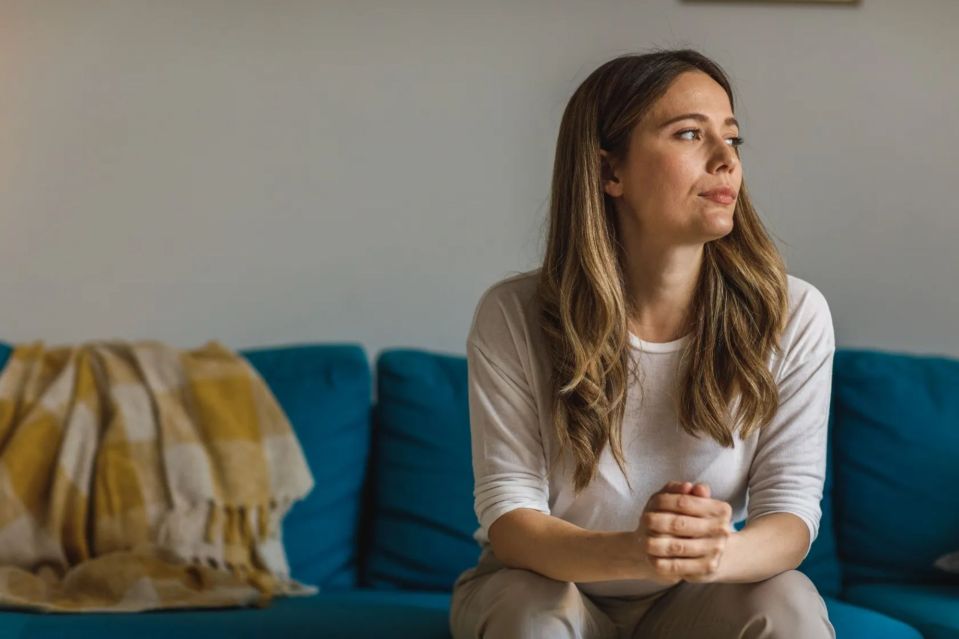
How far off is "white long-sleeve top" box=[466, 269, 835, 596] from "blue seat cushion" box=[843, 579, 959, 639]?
46 centimetres

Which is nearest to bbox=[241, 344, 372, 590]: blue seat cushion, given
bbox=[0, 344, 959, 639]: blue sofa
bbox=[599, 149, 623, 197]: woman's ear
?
bbox=[0, 344, 959, 639]: blue sofa

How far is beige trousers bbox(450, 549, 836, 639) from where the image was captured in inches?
62.6

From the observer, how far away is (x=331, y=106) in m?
2.75

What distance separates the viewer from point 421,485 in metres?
2.41

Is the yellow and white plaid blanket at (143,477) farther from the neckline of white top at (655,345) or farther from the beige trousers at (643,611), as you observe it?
the neckline of white top at (655,345)

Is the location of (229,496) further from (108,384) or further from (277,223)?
(277,223)

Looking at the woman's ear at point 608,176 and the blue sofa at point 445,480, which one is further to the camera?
the blue sofa at point 445,480

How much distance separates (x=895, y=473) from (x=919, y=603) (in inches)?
11.5

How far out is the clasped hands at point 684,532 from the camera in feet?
5.00

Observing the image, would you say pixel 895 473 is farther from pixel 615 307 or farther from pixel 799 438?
pixel 615 307

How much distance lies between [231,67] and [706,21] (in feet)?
3.33

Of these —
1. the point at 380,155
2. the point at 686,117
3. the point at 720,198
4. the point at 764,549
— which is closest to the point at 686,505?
the point at 764,549

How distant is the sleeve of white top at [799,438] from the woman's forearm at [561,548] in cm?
26

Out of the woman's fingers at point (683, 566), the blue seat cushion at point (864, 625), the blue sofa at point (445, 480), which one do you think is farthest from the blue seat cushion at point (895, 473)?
the woman's fingers at point (683, 566)
